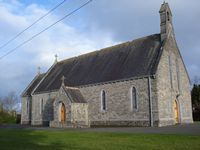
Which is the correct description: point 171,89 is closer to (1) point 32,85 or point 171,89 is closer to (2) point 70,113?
(2) point 70,113

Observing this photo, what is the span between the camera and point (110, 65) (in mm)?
35406

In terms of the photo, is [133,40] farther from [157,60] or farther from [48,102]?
[48,102]

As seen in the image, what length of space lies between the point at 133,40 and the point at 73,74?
32.7 ft

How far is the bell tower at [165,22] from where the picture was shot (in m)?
31.9

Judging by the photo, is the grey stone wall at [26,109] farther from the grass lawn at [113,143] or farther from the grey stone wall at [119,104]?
the grass lawn at [113,143]

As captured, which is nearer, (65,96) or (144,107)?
(144,107)

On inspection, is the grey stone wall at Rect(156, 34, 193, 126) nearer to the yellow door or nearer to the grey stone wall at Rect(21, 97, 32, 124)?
the yellow door

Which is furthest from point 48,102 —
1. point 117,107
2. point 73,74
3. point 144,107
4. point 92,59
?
point 144,107

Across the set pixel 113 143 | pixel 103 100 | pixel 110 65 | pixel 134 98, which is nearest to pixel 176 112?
pixel 134 98

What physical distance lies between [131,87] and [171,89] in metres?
4.66

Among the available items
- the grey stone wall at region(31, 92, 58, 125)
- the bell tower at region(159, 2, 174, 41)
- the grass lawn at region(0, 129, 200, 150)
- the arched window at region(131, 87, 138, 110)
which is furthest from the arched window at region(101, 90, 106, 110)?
the grass lawn at region(0, 129, 200, 150)

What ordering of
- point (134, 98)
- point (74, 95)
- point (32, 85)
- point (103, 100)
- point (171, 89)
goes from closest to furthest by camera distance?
point (134, 98) < point (171, 89) < point (103, 100) < point (74, 95) < point (32, 85)

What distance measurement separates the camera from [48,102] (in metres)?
41.0

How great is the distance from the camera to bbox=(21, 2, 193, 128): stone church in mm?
29609
